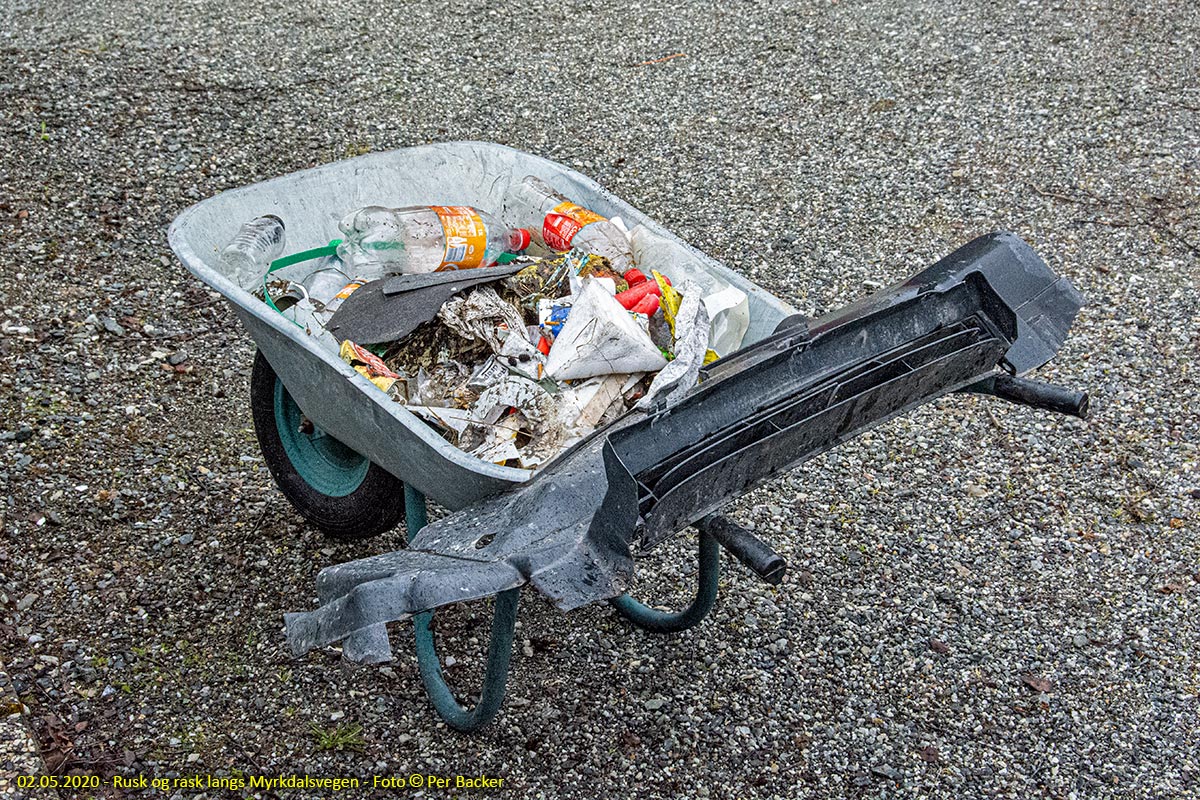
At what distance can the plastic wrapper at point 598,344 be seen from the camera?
2.02m

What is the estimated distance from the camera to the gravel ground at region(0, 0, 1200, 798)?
7.89 ft

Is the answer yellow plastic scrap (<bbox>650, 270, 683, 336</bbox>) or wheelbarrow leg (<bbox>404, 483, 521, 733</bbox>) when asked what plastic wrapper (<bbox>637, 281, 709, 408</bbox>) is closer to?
yellow plastic scrap (<bbox>650, 270, 683, 336</bbox>)

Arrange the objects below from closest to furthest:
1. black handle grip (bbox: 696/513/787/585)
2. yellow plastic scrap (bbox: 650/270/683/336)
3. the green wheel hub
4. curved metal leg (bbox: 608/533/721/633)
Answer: black handle grip (bbox: 696/513/787/585) < yellow plastic scrap (bbox: 650/270/683/336) < curved metal leg (bbox: 608/533/721/633) < the green wheel hub

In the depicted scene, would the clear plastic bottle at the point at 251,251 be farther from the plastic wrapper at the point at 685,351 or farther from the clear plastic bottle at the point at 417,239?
the plastic wrapper at the point at 685,351

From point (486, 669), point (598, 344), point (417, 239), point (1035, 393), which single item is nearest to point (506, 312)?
point (598, 344)

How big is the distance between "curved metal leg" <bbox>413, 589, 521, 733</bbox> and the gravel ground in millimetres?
129

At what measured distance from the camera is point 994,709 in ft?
8.25

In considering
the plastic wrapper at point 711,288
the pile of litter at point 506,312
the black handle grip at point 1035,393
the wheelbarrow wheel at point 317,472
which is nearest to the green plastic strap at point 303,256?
→ the pile of litter at point 506,312

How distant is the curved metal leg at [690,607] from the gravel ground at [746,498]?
68 mm

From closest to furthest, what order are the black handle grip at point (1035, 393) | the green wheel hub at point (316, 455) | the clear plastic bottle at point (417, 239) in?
the black handle grip at point (1035, 393), the clear plastic bottle at point (417, 239), the green wheel hub at point (316, 455)

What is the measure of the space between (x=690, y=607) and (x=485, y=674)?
1.85 feet

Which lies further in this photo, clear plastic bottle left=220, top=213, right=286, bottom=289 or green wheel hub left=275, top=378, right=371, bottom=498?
green wheel hub left=275, top=378, right=371, bottom=498

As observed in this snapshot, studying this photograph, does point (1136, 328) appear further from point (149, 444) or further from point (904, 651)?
point (149, 444)

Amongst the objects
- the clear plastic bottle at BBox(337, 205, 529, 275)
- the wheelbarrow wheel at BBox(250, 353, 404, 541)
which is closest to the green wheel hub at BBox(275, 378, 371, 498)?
the wheelbarrow wheel at BBox(250, 353, 404, 541)
